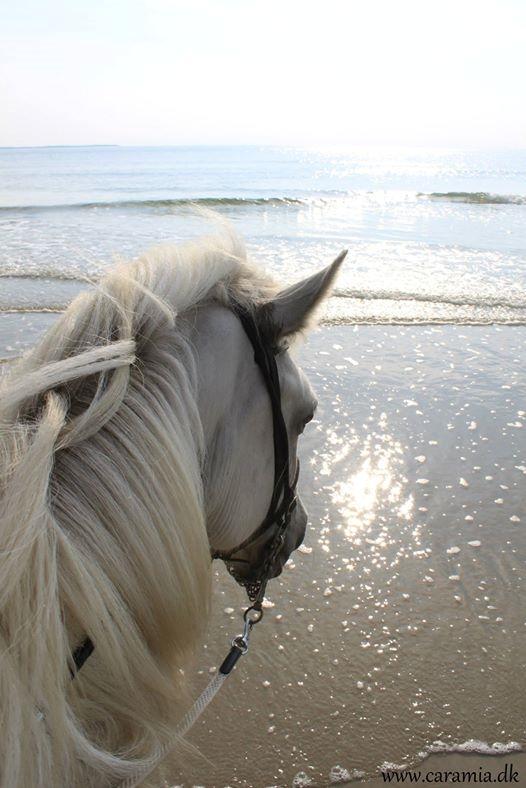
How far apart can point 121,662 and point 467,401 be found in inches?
185

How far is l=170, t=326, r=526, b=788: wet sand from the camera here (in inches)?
90.0

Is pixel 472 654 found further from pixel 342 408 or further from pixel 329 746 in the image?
pixel 342 408

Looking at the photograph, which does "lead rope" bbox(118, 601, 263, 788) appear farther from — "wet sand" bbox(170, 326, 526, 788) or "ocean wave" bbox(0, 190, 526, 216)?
"ocean wave" bbox(0, 190, 526, 216)

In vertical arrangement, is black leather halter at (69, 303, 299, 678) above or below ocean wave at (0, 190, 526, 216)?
above

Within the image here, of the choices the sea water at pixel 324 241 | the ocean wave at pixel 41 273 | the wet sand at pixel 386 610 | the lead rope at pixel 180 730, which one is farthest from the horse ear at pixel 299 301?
the ocean wave at pixel 41 273

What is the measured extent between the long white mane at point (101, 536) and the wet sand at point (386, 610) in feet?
4.17

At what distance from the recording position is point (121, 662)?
0.98 metres

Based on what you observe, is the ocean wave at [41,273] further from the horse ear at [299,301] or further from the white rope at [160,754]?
the white rope at [160,754]

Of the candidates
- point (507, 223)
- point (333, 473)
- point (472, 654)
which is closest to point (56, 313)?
point (333, 473)

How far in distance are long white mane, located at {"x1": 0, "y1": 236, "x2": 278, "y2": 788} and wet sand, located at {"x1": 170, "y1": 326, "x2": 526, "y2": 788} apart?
1.27 meters

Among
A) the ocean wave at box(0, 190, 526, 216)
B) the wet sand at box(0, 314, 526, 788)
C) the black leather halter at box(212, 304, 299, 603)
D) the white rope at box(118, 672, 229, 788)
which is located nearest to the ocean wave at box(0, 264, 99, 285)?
the wet sand at box(0, 314, 526, 788)

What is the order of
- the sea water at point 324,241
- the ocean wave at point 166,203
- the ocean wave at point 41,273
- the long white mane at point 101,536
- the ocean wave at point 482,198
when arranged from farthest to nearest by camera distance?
the ocean wave at point 482,198 → the ocean wave at point 166,203 → the ocean wave at point 41,273 → the sea water at point 324,241 → the long white mane at point 101,536

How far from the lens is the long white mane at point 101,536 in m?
0.86

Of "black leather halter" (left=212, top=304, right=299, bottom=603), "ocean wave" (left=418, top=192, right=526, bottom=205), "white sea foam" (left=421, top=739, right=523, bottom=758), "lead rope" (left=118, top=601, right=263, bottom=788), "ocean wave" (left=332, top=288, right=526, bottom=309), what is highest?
"black leather halter" (left=212, top=304, right=299, bottom=603)
